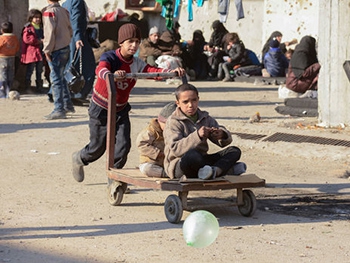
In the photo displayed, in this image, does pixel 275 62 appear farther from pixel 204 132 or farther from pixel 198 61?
pixel 204 132

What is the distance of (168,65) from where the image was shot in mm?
20812

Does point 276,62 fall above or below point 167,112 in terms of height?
below

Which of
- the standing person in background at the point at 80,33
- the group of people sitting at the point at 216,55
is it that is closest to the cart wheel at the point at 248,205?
the standing person in background at the point at 80,33

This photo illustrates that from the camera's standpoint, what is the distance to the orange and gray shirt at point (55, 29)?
1320 centimetres


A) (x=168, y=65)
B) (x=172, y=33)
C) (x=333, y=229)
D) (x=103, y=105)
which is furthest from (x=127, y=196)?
→ (x=172, y=33)

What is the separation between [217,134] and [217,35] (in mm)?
16982

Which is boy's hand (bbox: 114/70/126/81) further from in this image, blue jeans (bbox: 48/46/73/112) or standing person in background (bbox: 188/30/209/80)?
standing person in background (bbox: 188/30/209/80)

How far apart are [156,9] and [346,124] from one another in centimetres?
1605

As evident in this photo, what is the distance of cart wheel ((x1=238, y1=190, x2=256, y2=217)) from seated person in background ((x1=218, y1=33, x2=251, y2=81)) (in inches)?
587

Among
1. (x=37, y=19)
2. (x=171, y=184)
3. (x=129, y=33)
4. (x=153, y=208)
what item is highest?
(x=37, y=19)

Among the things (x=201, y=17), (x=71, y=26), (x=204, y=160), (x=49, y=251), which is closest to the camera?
(x=49, y=251)

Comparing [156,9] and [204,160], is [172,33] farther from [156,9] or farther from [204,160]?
[204,160]

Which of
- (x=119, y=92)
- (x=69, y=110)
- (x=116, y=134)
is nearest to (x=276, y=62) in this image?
(x=69, y=110)

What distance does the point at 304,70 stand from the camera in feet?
52.2
